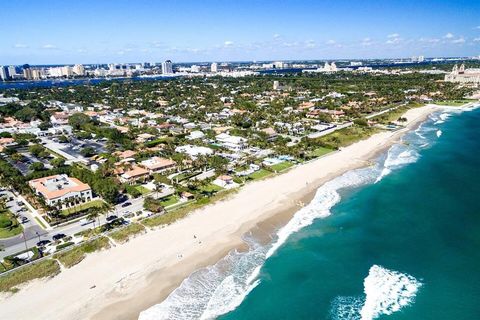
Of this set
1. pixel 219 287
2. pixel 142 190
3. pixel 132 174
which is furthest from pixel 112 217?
pixel 219 287

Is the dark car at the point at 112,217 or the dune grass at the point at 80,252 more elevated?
the dark car at the point at 112,217

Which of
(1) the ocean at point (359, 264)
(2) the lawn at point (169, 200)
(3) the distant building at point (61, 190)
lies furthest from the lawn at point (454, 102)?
(3) the distant building at point (61, 190)

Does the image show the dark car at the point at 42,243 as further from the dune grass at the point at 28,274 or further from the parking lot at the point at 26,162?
the parking lot at the point at 26,162

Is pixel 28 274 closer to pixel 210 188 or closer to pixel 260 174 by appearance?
pixel 210 188

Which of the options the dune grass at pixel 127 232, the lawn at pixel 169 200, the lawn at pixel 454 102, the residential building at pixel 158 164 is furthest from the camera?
the lawn at pixel 454 102

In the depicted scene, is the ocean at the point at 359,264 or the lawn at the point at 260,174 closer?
the ocean at the point at 359,264

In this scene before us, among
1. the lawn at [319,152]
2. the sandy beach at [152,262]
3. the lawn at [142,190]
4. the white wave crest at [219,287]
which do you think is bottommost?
the white wave crest at [219,287]

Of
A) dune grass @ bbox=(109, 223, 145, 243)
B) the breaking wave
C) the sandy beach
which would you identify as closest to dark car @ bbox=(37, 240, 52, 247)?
the sandy beach
